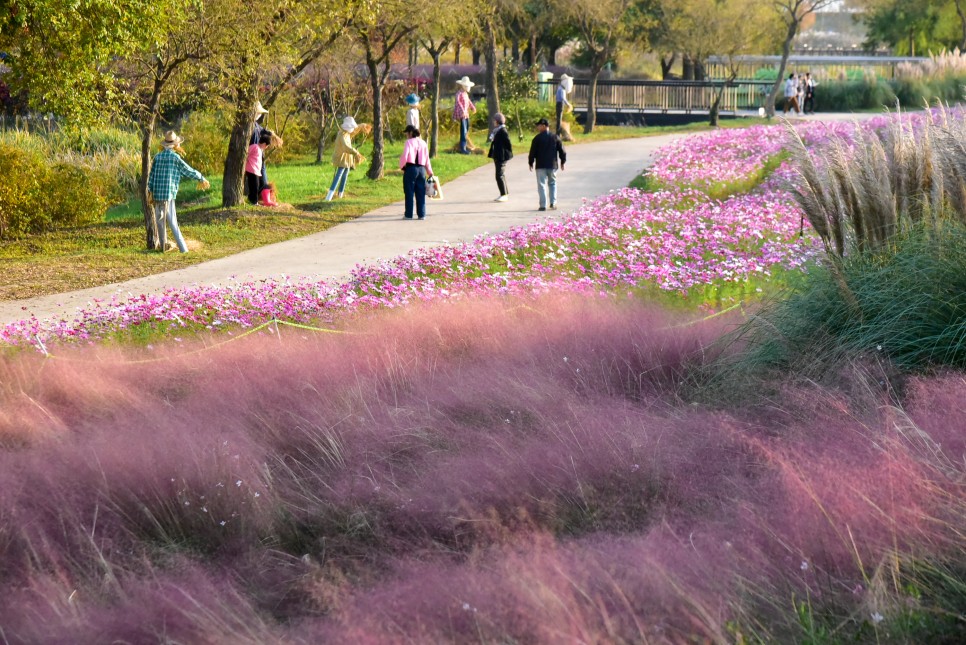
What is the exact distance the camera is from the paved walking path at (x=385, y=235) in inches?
428

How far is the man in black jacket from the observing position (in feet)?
53.1

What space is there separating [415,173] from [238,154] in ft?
10.1

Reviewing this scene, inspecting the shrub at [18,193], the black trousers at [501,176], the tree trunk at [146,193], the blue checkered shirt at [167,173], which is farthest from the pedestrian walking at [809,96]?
the blue checkered shirt at [167,173]

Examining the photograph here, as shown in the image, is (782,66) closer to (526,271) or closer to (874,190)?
(526,271)

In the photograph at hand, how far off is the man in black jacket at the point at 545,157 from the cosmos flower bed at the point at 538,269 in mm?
2666

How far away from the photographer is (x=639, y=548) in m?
3.70

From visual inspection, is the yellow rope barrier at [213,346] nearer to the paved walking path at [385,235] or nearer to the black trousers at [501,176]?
the paved walking path at [385,235]

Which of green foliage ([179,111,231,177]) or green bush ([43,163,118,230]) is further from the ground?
green foliage ([179,111,231,177])

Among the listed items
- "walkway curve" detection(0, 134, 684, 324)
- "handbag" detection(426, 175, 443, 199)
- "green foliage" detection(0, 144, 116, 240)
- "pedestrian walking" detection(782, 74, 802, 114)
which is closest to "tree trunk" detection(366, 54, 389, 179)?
"walkway curve" detection(0, 134, 684, 324)

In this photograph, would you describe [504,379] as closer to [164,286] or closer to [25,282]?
[164,286]

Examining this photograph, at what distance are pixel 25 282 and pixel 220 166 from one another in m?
12.6

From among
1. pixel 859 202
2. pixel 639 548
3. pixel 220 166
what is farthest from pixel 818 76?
pixel 639 548

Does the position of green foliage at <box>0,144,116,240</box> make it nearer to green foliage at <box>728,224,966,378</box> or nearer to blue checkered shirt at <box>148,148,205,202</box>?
blue checkered shirt at <box>148,148,205,202</box>

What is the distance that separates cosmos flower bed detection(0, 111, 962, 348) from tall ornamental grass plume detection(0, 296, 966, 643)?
1769 millimetres
